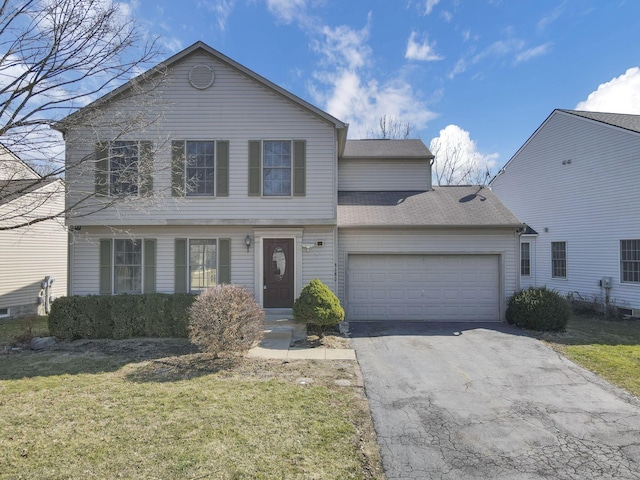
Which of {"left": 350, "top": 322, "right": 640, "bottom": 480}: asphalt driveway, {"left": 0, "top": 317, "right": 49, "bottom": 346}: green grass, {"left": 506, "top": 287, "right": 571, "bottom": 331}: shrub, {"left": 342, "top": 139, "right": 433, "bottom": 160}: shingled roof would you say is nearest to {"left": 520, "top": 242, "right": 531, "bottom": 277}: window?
{"left": 342, "top": 139, "right": 433, "bottom": 160}: shingled roof

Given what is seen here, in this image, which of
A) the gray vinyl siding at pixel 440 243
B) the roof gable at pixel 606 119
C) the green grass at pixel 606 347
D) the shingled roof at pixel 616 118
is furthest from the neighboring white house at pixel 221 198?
the shingled roof at pixel 616 118

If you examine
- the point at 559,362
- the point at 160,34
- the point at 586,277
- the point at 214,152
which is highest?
the point at 160,34

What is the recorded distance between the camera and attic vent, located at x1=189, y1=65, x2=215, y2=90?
33.3 ft

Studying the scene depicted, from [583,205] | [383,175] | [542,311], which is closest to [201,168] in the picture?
[383,175]

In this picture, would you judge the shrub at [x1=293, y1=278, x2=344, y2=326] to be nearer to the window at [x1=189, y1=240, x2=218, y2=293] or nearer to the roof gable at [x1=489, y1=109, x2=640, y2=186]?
the window at [x1=189, y1=240, x2=218, y2=293]

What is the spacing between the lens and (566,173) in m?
15.0

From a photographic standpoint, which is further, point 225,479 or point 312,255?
point 312,255

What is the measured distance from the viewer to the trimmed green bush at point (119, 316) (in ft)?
28.7

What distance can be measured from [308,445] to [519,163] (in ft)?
60.2

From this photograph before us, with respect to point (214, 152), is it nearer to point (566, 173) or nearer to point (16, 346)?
point (16, 346)

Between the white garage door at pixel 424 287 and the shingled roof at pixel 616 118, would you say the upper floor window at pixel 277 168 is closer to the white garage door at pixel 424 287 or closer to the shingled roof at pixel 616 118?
the white garage door at pixel 424 287

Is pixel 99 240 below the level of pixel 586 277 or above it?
above

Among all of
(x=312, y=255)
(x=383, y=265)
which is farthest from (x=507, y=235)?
(x=312, y=255)

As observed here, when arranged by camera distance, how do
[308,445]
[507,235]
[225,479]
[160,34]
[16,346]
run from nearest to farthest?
[225,479] < [308,445] < [160,34] < [16,346] < [507,235]
